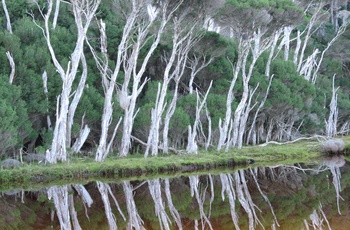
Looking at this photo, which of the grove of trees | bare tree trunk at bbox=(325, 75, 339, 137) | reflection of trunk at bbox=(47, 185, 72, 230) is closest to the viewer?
reflection of trunk at bbox=(47, 185, 72, 230)

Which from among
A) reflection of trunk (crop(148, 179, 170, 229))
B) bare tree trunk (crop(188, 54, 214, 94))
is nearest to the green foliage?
reflection of trunk (crop(148, 179, 170, 229))

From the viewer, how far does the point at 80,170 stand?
1683 centimetres

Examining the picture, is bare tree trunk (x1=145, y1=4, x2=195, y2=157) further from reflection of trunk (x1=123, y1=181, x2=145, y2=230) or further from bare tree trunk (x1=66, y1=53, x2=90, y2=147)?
reflection of trunk (x1=123, y1=181, x2=145, y2=230)

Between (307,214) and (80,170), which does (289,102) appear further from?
(307,214)

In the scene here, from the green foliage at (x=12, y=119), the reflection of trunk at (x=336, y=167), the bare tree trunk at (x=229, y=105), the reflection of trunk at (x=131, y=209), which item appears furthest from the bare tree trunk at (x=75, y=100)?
the reflection of trunk at (x=336, y=167)

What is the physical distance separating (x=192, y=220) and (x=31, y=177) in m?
6.10

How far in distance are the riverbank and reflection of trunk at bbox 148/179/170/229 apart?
1125 mm

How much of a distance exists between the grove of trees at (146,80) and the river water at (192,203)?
310 cm

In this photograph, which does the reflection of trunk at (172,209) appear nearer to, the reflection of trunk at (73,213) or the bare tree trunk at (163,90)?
the reflection of trunk at (73,213)

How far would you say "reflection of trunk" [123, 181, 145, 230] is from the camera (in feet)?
35.5

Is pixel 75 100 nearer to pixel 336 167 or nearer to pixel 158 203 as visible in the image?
pixel 158 203

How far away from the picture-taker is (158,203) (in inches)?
532

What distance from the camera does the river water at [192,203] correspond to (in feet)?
35.9

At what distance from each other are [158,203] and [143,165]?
4634 mm
